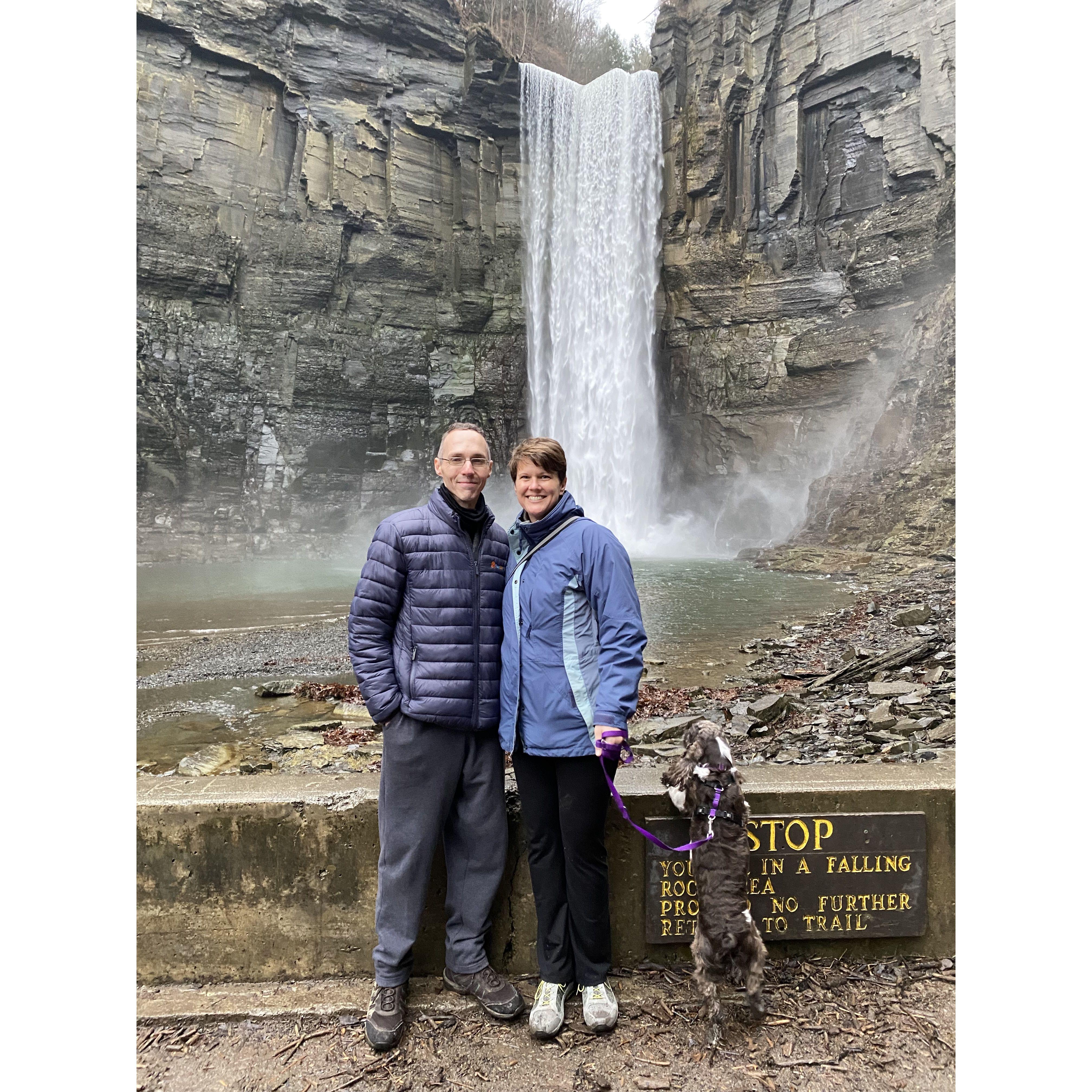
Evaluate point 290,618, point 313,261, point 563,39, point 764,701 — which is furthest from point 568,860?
point 563,39

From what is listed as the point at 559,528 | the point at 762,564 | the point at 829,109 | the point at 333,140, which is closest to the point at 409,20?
the point at 333,140

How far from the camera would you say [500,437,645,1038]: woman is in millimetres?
2188

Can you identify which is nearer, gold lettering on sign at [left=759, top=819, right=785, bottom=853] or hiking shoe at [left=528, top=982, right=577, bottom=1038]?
hiking shoe at [left=528, top=982, right=577, bottom=1038]

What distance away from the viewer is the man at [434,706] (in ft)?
7.47

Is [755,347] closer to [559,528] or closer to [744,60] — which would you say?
[744,60]

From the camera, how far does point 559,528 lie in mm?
2305

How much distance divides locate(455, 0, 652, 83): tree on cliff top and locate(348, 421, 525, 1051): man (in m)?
32.6

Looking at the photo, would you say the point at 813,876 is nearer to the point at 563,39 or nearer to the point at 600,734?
the point at 600,734

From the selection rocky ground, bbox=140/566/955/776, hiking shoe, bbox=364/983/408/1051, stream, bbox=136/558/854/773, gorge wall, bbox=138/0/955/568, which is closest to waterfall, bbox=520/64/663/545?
gorge wall, bbox=138/0/955/568

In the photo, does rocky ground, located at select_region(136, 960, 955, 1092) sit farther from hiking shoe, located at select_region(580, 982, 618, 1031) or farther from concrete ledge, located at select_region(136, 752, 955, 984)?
concrete ledge, located at select_region(136, 752, 955, 984)

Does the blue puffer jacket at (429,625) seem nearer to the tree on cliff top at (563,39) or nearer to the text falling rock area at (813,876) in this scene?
the text falling rock area at (813,876)

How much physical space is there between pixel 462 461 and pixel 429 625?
56 cm

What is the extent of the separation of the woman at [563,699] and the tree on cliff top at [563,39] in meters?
32.6

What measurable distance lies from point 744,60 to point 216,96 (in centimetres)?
1930
